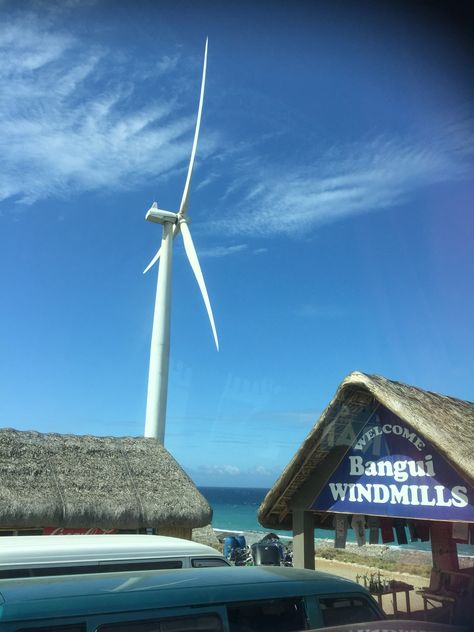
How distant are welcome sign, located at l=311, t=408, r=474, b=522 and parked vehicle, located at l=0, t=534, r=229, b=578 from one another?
2271mm

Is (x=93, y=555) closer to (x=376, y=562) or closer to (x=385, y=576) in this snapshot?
(x=385, y=576)

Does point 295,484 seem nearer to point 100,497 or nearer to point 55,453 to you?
point 100,497

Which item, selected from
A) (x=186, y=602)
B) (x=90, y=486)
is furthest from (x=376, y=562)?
(x=186, y=602)

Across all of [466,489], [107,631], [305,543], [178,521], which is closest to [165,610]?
[107,631]

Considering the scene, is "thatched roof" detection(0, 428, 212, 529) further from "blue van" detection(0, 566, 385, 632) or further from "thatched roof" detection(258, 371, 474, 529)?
"blue van" detection(0, 566, 385, 632)

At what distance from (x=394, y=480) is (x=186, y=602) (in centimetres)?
472

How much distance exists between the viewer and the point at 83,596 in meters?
3.50

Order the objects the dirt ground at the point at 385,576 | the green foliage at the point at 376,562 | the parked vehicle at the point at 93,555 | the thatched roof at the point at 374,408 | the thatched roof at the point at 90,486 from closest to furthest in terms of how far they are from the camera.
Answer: the parked vehicle at the point at 93,555
the thatched roof at the point at 374,408
the thatched roof at the point at 90,486
the dirt ground at the point at 385,576
the green foliage at the point at 376,562

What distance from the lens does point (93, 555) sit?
594 cm

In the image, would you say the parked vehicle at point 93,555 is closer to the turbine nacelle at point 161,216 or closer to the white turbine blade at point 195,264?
the white turbine blade at point 195,264

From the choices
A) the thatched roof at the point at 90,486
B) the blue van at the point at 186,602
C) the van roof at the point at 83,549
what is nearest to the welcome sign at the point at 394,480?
the van roof at the point at 83,549

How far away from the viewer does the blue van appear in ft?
10.9

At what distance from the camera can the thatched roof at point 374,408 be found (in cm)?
714

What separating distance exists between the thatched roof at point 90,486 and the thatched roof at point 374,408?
305 centimetres
